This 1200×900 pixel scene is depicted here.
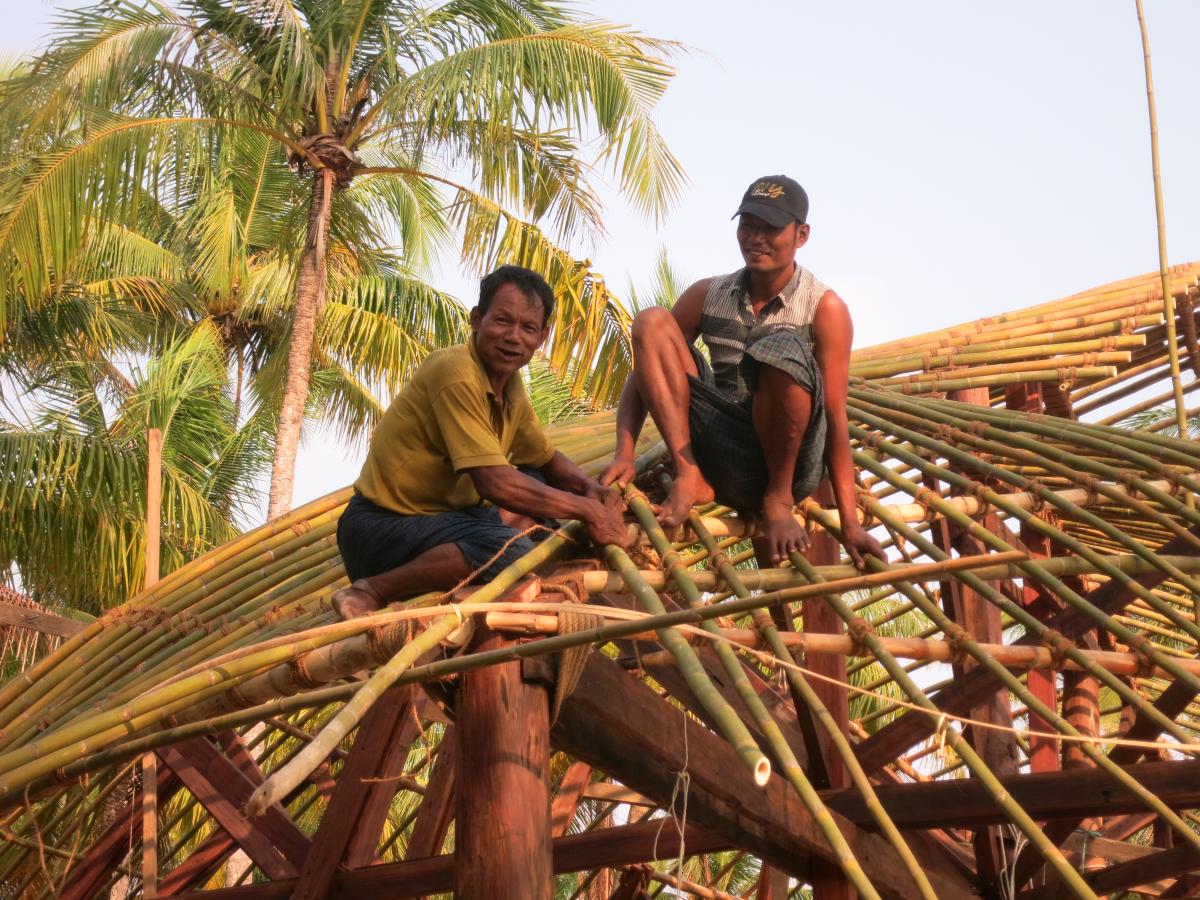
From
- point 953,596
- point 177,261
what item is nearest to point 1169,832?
point 953,596

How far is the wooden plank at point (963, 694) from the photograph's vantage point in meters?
3.56

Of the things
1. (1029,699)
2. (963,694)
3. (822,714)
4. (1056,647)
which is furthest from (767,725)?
(963,694)

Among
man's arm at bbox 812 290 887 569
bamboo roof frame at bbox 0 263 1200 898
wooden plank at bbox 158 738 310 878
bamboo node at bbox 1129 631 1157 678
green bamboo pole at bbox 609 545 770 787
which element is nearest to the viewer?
green bamboo pole at bbox 609 545 770 787

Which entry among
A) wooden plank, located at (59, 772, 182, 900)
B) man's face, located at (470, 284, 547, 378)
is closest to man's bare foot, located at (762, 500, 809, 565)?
man's face, located at (470, 284, 547, 378)

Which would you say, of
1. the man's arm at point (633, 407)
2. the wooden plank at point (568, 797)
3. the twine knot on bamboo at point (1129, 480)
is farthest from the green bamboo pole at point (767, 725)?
the wooden plank at point (568, 797)

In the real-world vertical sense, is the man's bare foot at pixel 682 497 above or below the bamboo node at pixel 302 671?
above

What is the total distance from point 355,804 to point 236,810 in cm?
42

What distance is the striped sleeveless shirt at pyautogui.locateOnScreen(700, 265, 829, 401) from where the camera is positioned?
10.8 ft

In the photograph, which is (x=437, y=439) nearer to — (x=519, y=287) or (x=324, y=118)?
(x=519, y=287)

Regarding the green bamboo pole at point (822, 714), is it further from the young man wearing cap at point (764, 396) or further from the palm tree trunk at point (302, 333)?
the palm tree trunk at point (302, 333)

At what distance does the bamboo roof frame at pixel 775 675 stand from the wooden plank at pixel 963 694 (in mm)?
10

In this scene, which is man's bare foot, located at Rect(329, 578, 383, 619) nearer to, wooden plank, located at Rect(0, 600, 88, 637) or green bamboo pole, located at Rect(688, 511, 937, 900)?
green bamboo pole, located at Rect(688, 511, 937, 900)

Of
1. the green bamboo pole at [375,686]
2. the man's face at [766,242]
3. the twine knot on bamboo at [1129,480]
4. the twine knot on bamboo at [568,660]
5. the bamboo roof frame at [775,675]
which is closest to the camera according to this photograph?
the green bamboo pole at [375,686]

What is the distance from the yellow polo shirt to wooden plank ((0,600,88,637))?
1.79 metres
